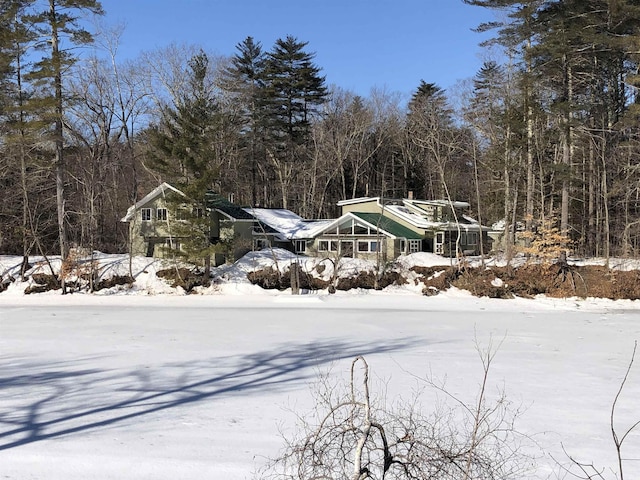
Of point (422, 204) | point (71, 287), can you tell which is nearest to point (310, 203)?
point (422, 204)

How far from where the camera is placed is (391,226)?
32.9 metres

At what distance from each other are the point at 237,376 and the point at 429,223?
26.3 meters

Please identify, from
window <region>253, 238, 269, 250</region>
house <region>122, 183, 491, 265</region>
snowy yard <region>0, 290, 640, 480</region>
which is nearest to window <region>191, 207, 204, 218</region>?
house <region>122, 183, 491, 265</region>

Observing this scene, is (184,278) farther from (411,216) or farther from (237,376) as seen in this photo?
(237,376)

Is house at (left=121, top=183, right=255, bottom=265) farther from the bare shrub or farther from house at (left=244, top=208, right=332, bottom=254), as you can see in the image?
the bare shrub

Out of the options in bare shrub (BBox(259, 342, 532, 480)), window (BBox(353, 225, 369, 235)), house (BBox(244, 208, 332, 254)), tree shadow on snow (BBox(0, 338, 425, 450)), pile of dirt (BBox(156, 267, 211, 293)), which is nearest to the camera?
bare shrub (BBox(259, 342, 532, 480))

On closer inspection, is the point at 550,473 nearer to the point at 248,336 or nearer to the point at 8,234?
the point at 248,336

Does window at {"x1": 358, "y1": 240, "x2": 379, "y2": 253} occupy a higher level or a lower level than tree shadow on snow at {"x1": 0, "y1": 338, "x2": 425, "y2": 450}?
higher

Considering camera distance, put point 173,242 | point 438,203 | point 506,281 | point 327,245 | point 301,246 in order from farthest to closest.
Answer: point 438,203 → point 301,246 → point 327,245 → point 173,242 → point 506,281

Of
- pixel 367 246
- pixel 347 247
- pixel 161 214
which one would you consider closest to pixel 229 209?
pixel 161 214

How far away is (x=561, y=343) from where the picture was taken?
Answer: 1280 cm

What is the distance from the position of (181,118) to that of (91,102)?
12325 mm

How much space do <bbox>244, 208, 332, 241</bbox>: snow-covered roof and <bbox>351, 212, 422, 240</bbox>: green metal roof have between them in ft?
9.75

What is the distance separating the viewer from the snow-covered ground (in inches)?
219
